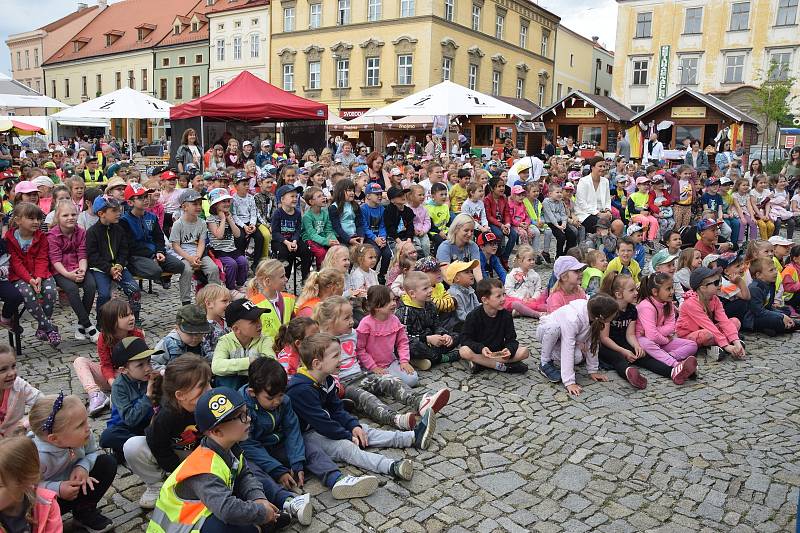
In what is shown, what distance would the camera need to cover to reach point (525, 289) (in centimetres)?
→ 826

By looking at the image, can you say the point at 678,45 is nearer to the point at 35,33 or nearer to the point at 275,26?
the point at 275,26

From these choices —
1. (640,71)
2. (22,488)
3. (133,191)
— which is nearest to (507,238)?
(133,191)

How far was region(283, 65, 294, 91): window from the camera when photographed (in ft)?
146

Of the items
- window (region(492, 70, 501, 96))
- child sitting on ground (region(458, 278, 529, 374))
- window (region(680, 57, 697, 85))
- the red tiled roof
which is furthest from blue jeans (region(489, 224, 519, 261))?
the red tiled roof

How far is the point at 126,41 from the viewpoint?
5688 centimetres

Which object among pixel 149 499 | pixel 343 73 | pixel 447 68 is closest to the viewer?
pixel 149 499

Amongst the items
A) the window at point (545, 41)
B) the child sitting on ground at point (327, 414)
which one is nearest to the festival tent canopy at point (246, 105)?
the child sitting on ground at point (327, 414)

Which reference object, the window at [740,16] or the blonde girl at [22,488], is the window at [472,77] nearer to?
the window at [740,16]

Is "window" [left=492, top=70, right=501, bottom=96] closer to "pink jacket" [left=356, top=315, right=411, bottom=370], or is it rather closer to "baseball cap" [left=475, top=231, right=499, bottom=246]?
"baseball cap" [left=475, top=231, right=499, bottom=246]

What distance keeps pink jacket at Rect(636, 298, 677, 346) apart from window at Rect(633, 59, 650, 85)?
137 feet

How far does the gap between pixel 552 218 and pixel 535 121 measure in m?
25.3

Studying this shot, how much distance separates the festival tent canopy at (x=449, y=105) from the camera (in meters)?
13.9

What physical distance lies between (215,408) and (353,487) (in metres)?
1.17

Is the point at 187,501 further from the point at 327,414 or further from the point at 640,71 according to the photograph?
the point at 640,71
